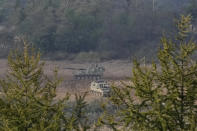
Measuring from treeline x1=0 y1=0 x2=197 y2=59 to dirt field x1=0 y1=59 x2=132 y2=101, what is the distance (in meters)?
3.62

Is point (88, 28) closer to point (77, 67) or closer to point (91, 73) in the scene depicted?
Answer: point (77, 67)

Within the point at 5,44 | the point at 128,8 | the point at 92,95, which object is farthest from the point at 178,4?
the point at 92,95

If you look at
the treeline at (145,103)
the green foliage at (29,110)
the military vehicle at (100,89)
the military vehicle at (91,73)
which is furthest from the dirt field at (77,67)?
the treeline at (145,103)

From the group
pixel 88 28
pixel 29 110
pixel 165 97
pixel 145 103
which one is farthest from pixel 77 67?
pixel 165 97

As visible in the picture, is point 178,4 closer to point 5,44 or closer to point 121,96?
point 5,44

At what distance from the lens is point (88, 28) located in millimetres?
59031

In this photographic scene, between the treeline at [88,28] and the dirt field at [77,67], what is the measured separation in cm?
362

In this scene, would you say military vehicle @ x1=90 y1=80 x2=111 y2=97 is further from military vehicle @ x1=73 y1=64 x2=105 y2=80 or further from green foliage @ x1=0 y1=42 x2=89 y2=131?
green foliage @ x1=0 y1=42 x2=89 y2=131

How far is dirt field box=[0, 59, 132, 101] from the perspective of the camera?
34.0 meters

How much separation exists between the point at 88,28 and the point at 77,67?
14127mm

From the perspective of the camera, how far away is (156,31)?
60.5 m

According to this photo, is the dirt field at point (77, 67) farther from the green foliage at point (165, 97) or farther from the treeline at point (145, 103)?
the green foliage at point (165, 97)

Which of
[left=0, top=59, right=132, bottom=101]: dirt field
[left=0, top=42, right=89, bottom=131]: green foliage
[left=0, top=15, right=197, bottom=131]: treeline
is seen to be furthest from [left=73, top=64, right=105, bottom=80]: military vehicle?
[left=0, top=15, right=197, bottom=131]: treeline

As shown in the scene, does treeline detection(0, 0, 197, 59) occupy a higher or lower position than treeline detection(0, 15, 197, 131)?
higher
